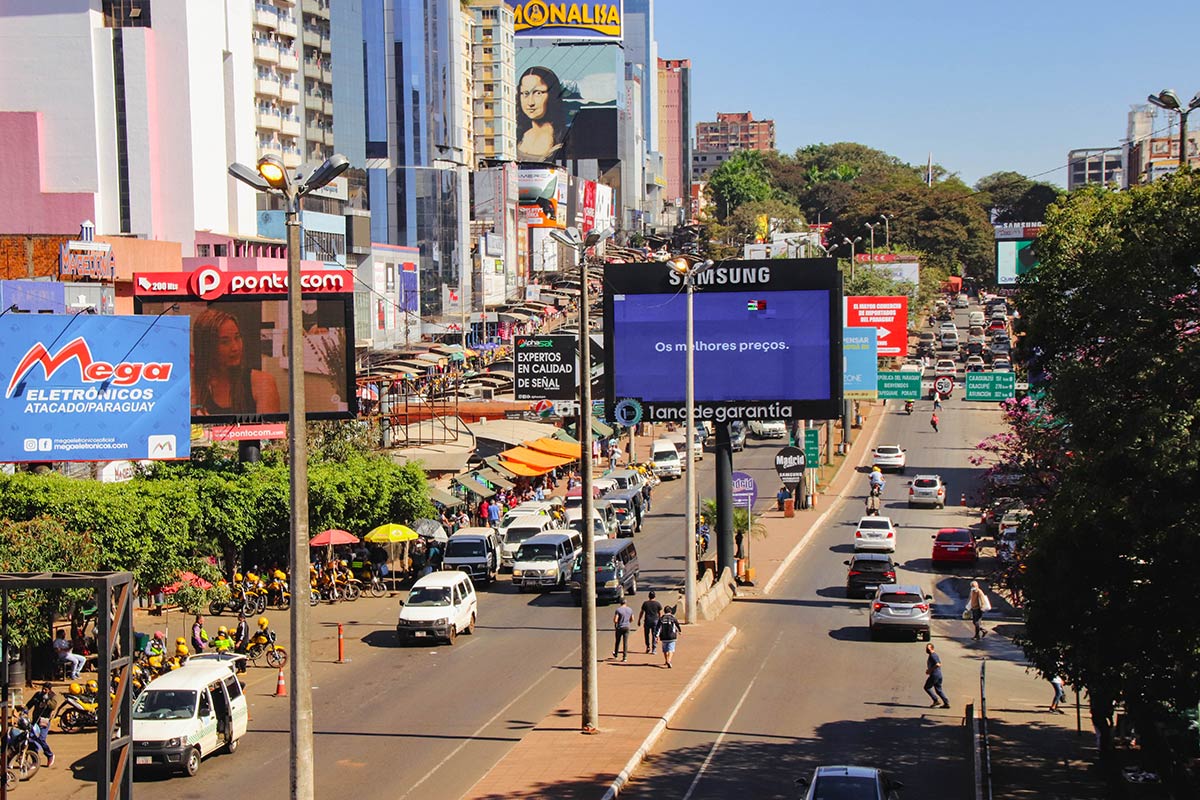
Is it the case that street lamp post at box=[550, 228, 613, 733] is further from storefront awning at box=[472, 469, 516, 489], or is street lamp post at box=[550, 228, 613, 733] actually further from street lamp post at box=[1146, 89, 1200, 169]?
storefront awning at box=[472, 469, 516, 489]

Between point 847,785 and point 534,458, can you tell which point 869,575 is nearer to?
point 534,458

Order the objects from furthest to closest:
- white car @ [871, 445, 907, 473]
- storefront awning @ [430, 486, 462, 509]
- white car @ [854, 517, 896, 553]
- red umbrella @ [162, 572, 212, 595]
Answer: white car @ [871, 445, 907, 473] < storefront awning @ [430, 486, 462, 509] < white car @ [854, 517, 896, 553] < red umbrella @ [162, 572, 212, 595]

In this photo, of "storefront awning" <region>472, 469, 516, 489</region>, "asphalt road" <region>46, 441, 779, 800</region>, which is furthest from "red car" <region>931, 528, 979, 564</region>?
"storefront awning" <region>472, 469, 516, 489</region>

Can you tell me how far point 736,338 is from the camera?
38.2 m

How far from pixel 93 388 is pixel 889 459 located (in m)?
44.2

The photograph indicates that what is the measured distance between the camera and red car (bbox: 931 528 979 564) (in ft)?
148

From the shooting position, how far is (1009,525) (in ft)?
154

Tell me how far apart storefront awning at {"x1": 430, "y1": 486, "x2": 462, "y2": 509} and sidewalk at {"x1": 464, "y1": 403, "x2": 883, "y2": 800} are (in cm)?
1234

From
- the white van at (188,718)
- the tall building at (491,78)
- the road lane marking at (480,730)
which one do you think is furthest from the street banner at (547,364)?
the tall building at (491,78)

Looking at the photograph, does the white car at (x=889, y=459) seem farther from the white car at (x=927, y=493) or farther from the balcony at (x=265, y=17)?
the balcony at (x=265, y=17)

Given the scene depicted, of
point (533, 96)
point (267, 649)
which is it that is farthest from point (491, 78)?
point (267, 649)

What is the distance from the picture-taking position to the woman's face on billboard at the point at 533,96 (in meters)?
183

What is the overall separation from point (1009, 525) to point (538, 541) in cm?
1693

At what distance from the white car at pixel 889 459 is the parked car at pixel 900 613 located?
36.4m
